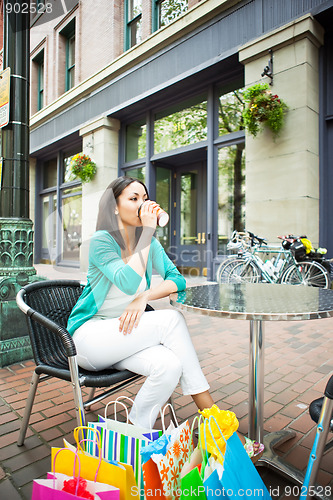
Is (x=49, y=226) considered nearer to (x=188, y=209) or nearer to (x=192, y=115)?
(x=188, y=209)

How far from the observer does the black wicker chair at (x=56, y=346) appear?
1.44 meters

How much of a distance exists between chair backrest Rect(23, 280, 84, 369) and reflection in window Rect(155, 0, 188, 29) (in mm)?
7573

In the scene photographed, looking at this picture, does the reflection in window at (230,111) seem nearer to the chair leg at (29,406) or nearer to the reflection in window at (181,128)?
the reflection in window at (181,128)

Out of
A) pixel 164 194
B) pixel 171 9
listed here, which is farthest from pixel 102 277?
pixel 171 9

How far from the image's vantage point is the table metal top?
1.26 metres

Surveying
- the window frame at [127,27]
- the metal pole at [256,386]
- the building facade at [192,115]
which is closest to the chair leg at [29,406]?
the metal pole at [256,386]

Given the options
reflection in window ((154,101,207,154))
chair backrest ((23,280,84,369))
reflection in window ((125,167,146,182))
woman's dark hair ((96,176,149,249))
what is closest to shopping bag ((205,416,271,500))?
chair backrest ((23,280,84,369))

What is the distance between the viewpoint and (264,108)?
17.4 feet

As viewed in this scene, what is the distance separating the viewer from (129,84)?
813 cm

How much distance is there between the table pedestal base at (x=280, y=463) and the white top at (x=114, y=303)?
96cm

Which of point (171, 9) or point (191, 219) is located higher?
point (171, 9)

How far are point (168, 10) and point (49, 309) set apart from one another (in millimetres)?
8386

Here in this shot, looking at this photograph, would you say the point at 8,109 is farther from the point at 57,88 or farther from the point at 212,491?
the point at 57,88

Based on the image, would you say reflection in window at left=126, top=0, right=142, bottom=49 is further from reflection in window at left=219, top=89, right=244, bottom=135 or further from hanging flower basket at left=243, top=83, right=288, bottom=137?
hanging flower basket at left=243, top=83, right=288, bottom=137
